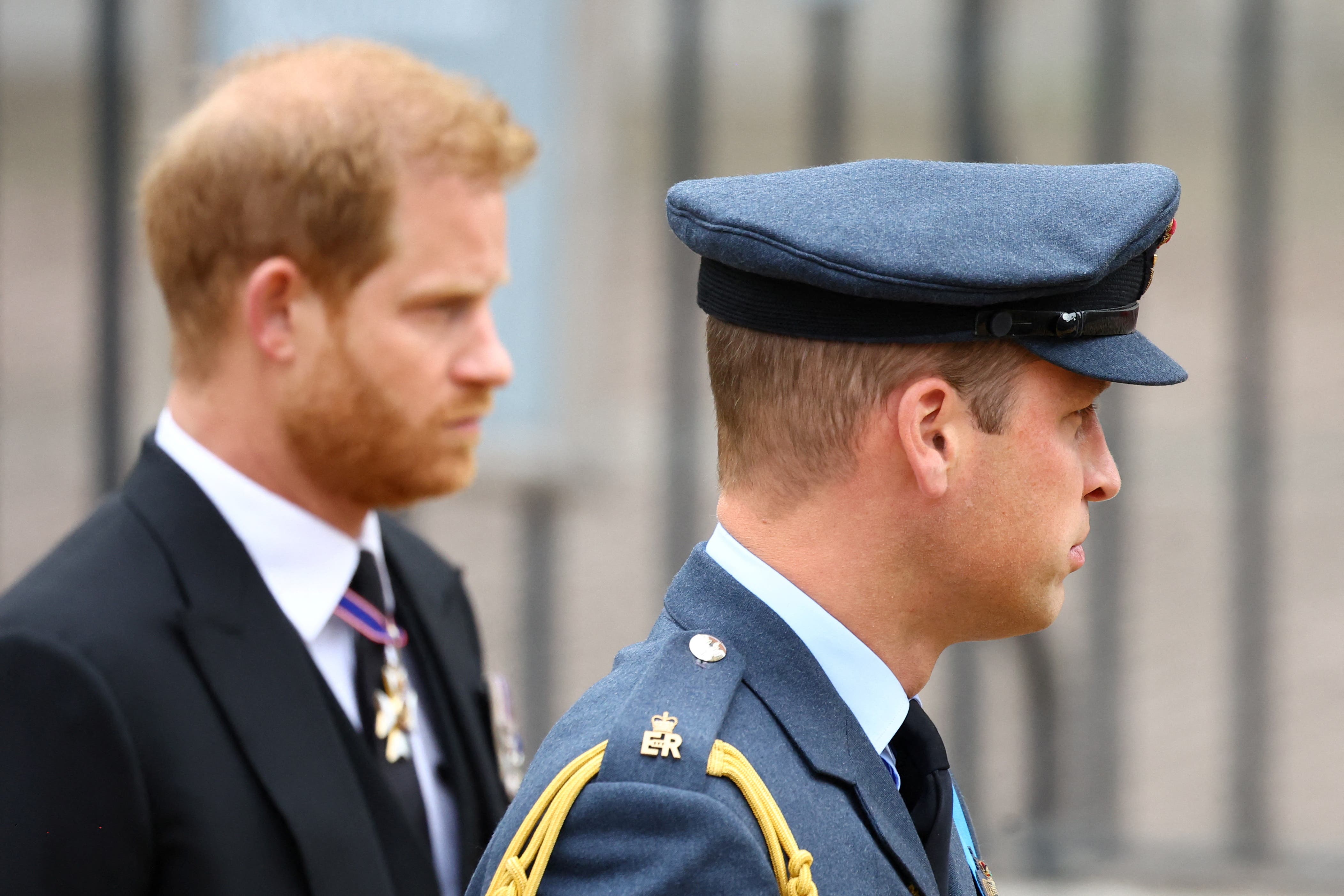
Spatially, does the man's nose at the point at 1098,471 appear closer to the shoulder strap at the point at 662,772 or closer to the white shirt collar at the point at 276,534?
the shoulder strap at the point at 662,772

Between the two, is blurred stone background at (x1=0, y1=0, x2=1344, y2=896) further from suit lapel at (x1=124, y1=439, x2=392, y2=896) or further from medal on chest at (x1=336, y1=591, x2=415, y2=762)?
suit lapel at (x1=124, y1=439, x2=392, y2=896)

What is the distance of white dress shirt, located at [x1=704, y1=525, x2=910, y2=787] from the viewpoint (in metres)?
1.46

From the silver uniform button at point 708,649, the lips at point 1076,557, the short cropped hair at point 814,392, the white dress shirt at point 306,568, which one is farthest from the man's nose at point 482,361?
the lips at point 1076,557

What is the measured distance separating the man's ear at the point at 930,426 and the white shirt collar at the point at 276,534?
0.97 m

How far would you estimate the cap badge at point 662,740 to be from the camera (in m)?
1.33

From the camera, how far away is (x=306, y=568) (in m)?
2.11

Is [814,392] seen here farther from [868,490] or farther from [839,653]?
[839,653]

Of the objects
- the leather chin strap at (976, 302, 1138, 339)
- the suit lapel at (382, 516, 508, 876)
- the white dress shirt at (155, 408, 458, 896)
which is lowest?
the suit lapel at (382, 516, 508, 876)

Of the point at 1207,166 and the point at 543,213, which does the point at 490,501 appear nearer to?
the point at 543,213

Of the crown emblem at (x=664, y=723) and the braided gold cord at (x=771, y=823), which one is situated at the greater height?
the crown emblem at (x=664, y=723)

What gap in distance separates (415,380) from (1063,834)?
2577 mm

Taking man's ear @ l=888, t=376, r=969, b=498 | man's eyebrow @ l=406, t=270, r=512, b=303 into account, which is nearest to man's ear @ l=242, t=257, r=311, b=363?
man's eyebrow @ l=406, t=270, r=512, b=303

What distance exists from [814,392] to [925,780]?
0.39 meters

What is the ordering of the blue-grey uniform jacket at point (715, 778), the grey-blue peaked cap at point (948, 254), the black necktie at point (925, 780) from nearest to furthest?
the blue-grey uniform jacket at point (715, 778)
the grey-blue peaked cap at point (948, 254)
the black necktie at point (925, 780)
